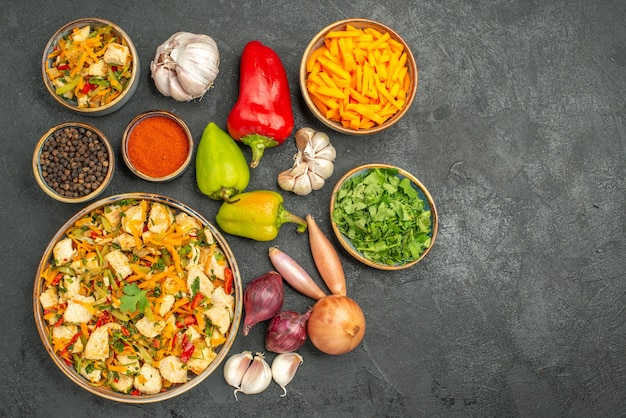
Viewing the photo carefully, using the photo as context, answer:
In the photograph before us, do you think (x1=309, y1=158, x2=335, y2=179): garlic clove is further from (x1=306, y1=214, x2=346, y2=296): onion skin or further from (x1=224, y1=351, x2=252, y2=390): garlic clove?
(x1=224, y1=351, x2=252, y2=390): garlic clove

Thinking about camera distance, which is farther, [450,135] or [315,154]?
[450,135]

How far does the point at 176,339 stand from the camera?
263cm

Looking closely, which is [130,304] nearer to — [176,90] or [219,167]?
[219,167]

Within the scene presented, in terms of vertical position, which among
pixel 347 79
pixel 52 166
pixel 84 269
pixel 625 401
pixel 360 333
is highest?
pixel 347 79

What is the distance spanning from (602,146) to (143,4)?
248 centimetres

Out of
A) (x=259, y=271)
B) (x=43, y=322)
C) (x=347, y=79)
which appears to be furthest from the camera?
(x=259, y=271)

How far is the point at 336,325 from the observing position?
2.74m

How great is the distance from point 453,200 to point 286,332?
3.57 ft

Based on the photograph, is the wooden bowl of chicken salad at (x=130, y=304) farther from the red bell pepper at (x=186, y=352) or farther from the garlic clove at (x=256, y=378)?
the garlic clove at (x=256, y=378)

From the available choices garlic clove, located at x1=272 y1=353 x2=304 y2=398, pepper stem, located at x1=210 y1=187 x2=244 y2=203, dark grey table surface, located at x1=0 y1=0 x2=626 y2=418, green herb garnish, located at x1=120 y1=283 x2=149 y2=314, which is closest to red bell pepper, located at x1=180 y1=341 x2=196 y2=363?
green herb garnish, located at x1=120 y1=283 x2=149 y2=314

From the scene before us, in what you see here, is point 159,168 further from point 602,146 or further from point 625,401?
point 625,401

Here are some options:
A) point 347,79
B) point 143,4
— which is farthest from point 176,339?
point 143,4

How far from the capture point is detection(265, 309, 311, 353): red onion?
279 centimetres

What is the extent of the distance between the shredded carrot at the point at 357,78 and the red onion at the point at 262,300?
2.71 ft
